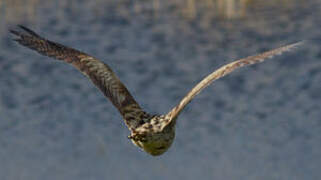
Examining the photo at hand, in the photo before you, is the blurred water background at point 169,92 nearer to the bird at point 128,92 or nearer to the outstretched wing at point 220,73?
the bird at point 128,92

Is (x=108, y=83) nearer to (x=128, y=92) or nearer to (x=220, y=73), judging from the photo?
(x=128, y=92)

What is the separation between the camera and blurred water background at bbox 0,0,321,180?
1169 cm

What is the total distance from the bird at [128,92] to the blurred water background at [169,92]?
396 centimetres

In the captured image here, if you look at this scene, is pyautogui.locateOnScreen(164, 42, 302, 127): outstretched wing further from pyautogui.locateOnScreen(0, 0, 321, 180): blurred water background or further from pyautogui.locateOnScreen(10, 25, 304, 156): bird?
pyautogui.locateOnScreen(0, 0, 321, 180): blurred water background

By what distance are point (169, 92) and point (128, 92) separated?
250 inches

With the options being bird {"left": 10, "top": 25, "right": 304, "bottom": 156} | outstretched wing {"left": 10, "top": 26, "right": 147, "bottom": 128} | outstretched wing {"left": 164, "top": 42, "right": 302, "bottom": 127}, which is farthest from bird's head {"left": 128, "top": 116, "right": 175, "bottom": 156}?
outstretched wing {"left": 10, "top": 26, "right": 147, "bottom": 128}

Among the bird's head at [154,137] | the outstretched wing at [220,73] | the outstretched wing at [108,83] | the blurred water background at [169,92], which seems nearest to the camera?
the outstretched wing at [220,73]

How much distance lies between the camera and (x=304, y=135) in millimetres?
12203

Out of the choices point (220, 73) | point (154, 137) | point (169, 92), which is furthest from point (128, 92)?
point (169, 92)

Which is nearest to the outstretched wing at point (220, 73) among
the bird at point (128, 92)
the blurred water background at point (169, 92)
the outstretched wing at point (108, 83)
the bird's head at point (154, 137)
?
the bird at point (128, 92)

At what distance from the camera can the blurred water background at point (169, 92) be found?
1169cm

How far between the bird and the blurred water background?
3.96 m

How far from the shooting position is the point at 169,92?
13680mm

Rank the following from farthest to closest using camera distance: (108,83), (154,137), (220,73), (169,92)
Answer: (169,92) < (108,83) < (154,137) < (220,73)
